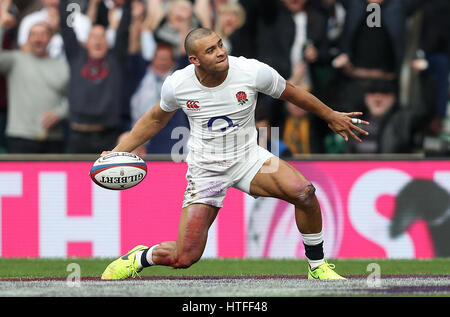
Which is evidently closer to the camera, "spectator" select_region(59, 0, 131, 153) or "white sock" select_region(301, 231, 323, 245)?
"white sock" select_region(301, 231, 323, 245)

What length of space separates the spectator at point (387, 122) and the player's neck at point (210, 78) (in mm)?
4629

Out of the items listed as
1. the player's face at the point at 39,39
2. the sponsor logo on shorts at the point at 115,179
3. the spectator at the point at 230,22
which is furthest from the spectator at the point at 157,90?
the sponsor logo on shorts at the point at 115,179

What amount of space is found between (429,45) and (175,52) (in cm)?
342

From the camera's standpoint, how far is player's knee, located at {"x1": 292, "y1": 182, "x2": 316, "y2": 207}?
8.21m

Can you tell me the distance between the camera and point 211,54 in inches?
317

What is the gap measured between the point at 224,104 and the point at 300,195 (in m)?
1.01

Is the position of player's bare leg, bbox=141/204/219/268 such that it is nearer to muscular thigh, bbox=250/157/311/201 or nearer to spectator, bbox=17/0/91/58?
muscular thigh, bbox=250/157/311/201

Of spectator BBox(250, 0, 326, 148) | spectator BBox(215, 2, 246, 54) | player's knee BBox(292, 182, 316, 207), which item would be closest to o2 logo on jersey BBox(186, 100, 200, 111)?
player's knee BBox(292, 182, 316, 207)

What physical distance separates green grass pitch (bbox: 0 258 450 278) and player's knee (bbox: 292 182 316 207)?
6.02ft

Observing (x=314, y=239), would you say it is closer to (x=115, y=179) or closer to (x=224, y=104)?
(x=224, y=104)

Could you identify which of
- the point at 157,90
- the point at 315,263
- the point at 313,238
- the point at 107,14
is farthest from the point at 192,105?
the point at 107,14

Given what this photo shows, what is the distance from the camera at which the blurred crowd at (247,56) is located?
41.1 ft
